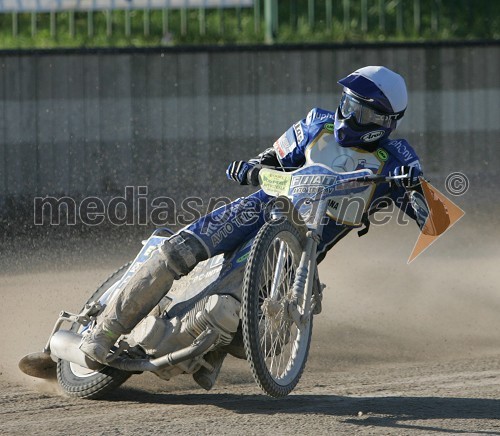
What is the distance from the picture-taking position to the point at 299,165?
6852mm

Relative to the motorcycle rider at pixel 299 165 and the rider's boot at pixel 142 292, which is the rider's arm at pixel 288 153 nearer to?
the motorcycle rider at pixel 299 165

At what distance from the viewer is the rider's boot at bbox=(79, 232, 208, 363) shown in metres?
5.87

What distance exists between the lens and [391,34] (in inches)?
547

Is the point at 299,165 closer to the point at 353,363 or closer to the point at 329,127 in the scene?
the point at 329,127

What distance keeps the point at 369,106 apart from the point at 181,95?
631 centimetres

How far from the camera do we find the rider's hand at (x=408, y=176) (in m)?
6.15

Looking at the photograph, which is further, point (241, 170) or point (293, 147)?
point (293, 147)

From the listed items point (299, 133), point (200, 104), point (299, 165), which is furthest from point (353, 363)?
point (200, 104)

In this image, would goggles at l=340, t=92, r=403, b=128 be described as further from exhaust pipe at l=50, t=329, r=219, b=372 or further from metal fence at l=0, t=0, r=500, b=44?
metal fence at l=0, t=0, r=500, b=44

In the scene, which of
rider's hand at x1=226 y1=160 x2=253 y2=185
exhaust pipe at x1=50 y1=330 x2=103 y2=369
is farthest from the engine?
rider's hand at x1=226 y1=160 x2=253 y2=185

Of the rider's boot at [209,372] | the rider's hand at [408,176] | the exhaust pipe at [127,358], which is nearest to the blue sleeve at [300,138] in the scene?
the rider's hand at [408,176]

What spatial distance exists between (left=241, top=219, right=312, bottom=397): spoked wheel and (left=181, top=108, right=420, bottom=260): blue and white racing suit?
28 centimetres

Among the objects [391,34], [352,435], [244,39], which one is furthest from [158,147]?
[352,435]

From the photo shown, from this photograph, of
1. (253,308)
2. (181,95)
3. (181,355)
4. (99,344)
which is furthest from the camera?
(181,95)
